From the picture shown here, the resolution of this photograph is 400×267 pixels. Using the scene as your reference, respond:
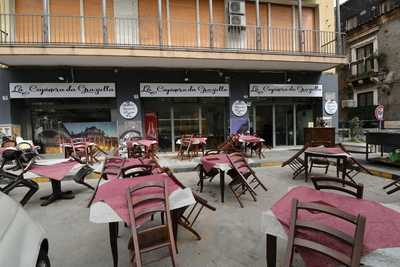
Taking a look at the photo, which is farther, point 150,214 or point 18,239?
point 150,214

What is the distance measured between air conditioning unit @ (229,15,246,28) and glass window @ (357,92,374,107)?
14652 mm

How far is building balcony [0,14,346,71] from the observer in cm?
830

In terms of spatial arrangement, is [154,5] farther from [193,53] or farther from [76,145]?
[76,145]

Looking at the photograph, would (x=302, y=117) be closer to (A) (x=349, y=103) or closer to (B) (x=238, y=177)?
(B) (x=238, y=177)

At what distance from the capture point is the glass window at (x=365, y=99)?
19733 mm

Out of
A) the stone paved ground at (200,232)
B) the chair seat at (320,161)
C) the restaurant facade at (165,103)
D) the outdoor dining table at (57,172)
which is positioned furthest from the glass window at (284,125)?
the outdoor dining table at (57,172)

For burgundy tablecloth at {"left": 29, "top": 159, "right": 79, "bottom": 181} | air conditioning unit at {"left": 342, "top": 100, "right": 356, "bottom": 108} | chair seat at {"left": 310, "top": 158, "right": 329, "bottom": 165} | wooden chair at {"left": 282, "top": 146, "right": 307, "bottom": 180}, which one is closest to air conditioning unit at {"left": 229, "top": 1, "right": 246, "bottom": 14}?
wooden chair at {"left": 282, "top": 146, "right": 307, "bottom": 180}

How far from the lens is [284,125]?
12.2 meters

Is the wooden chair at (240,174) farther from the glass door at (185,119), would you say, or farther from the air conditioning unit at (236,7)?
the air conditioning unit at (236,7)

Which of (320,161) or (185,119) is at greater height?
(185,119)

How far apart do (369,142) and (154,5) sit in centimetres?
905

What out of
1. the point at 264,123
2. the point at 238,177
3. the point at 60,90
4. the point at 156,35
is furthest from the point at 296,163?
the point at 60,90

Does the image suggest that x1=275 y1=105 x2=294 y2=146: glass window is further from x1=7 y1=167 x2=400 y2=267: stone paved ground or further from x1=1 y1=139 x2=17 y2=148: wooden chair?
x1=1 y1=139 x2=17 y2=148: wooden chair

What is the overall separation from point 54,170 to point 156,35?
710 centimetres
